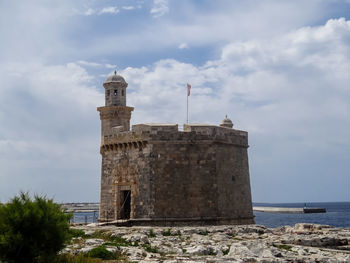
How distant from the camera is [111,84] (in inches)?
1069

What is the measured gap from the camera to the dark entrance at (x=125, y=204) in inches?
973

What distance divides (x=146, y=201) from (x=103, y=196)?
3.97m

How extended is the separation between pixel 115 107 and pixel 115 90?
1.14m

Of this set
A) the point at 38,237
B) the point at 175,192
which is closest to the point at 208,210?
the point at 175,192

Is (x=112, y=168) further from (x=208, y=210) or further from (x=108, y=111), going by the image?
(x=208, y=210)

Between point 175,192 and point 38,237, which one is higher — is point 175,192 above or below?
above

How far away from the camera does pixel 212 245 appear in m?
15.7

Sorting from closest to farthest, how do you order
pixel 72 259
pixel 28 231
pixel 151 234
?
pixel 28 231
pixel 72 259
pixel 151 234

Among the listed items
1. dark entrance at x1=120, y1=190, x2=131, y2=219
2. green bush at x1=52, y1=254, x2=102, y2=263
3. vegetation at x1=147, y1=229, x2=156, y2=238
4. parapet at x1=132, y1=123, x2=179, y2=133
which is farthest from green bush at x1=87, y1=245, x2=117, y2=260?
dark entrance at x1=120, y1=190, x2=131, y2=219

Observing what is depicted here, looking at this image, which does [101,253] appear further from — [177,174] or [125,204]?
[125,204]

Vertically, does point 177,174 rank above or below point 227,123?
below

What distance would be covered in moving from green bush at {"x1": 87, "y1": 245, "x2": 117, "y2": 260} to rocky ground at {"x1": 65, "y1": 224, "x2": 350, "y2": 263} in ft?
1.45

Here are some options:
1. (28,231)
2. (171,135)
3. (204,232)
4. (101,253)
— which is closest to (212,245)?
(204,232)

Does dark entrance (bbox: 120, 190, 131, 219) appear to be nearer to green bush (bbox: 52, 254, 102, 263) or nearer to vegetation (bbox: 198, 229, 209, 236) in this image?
vegetation (bbox: 198, 229, 209, 236)
